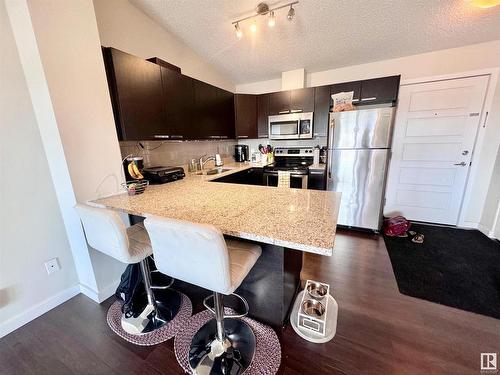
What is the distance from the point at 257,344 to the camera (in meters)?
1.26

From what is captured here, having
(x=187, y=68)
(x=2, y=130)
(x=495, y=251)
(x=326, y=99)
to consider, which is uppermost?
(x=187, y=68)

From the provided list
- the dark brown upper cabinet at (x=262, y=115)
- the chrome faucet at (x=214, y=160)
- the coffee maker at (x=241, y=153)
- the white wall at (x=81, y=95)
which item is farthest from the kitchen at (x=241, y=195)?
the coffee maker at (x=241, y=153)

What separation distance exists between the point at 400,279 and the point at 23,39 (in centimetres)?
347

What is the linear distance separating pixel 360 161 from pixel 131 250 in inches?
108

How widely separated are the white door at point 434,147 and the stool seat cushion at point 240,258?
3011 millimetres

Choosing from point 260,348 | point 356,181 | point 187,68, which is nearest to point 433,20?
point 356,181

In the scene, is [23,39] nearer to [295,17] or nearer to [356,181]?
[295,17]

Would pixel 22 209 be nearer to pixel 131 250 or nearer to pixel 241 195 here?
pixel 131 250

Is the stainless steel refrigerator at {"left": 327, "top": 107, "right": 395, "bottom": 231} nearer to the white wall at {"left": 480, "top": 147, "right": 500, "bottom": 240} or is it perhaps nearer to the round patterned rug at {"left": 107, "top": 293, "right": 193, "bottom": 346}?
the white wall at {"left": 480, "top": 147, "right": 500, "bottom": 240}

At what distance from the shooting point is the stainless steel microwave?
3.10 metres

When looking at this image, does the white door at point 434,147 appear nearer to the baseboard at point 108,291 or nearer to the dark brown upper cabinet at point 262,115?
the dark brown upper cabinet at point 262,115

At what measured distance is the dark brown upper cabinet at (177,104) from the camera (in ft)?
6.69

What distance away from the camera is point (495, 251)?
7.48 ft

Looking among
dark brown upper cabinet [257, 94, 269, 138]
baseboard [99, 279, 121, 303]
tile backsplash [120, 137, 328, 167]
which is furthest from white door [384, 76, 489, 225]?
baseboard [99, 279, 121, 303]
